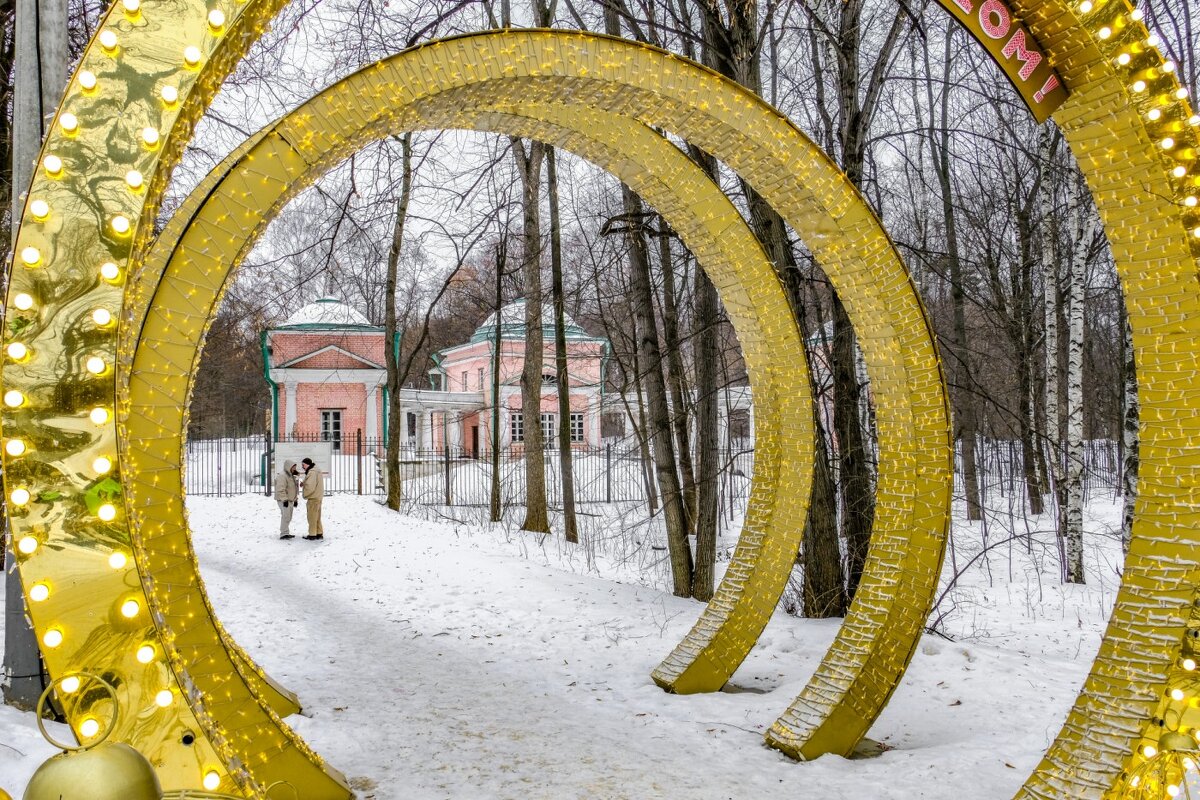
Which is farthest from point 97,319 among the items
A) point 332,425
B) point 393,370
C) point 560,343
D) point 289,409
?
point 332,425

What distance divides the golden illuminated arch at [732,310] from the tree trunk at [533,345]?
931cm

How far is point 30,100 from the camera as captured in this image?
4.77 m

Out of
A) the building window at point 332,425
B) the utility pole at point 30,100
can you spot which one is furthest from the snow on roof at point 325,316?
the utility pole at point 30,100

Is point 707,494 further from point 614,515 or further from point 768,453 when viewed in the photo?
point 614,515

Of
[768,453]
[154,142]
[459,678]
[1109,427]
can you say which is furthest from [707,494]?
[1109,427]

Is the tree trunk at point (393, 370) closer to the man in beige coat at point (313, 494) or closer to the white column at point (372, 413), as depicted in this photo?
the man in beige coat at point (313, 494)

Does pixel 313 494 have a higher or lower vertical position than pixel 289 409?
lower

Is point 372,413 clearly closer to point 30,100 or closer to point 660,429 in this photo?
point 660,429

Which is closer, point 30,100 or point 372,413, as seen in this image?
point 30,100

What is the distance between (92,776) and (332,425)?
27.6 m

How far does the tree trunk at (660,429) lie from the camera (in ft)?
30.3

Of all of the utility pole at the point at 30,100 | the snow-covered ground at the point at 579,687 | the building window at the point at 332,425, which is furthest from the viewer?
the building window at the point at 332,425

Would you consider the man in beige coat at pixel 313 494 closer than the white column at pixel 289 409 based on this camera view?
Yes

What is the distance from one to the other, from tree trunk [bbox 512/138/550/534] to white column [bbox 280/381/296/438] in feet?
46.3
